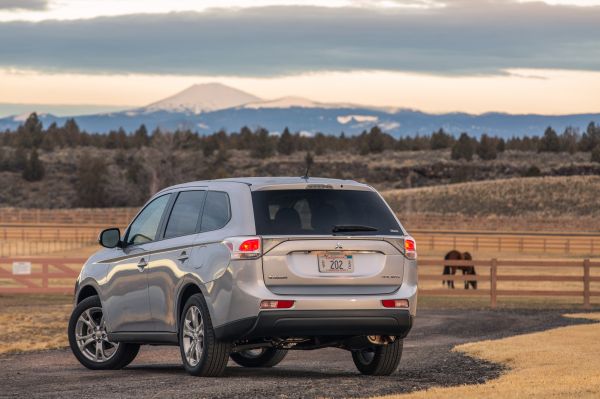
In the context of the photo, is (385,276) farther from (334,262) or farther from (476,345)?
(476,345)

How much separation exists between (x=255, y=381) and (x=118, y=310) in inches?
86.9

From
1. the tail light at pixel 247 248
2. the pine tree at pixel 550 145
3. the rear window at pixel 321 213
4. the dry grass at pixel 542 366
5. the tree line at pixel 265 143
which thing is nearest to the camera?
the dry grass at pixel 542 366

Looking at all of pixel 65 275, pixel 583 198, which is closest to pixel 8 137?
pixel 583 198

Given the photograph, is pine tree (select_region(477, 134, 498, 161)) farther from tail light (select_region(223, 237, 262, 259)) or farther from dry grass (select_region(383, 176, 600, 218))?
tail light (select_region(223, 237, 262, 259))

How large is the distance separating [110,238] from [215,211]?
1.87 m

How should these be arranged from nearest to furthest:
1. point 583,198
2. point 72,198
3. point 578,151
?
point 583,198, point 72,198, point 578,151

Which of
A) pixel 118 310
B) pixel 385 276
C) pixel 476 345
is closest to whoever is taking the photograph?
pixel 385 276

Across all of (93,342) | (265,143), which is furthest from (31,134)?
(93,342)

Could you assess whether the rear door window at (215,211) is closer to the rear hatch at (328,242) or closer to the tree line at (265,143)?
the rear hatch at (328,242)

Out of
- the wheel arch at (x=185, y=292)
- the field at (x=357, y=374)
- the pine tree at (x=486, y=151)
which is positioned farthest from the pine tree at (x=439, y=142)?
the wheel arch at (x=185, y=292)

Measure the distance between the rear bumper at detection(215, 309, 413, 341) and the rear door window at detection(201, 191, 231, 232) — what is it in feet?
3.40

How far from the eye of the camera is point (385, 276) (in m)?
11.6

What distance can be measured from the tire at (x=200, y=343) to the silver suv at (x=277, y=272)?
0.03ft

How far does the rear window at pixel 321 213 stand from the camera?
11398 millimetres
